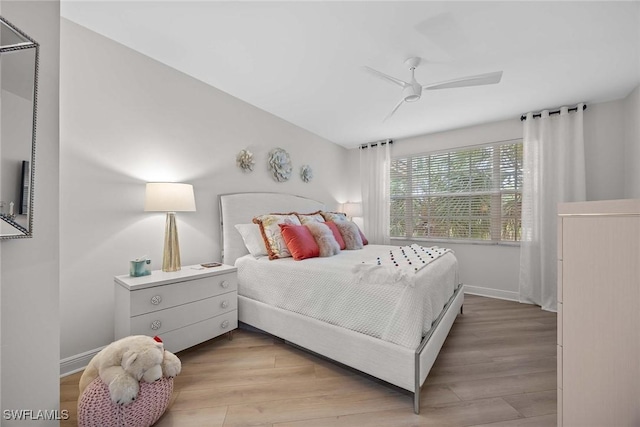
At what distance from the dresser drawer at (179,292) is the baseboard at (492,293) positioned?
335cm

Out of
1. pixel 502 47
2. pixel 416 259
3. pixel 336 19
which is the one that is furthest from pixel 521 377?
pixel 336 19

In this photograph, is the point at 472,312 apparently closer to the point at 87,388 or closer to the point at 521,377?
the point at 521,377

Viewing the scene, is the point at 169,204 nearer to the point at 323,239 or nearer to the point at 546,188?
the point at 323,239

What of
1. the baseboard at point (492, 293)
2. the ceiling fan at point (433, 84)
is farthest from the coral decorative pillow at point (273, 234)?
the baseboard at point (492, 293)

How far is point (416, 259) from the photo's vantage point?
7.23 feet

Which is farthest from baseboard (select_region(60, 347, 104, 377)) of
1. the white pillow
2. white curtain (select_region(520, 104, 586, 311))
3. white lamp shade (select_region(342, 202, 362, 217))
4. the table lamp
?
white curtain (select_region(520, 104, 586, 311))

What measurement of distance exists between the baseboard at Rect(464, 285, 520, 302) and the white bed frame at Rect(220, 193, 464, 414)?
53.5 inches

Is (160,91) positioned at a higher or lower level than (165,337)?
higher

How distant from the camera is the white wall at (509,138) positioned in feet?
9.95

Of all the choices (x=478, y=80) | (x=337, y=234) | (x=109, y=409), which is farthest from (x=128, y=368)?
(x=478, y=80)

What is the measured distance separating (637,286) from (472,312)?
2533mm

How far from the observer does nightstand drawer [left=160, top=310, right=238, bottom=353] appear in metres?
1.89

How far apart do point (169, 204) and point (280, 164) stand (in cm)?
169

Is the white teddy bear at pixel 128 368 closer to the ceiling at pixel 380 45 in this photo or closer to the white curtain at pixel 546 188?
the ceiling at pixel 380 45
